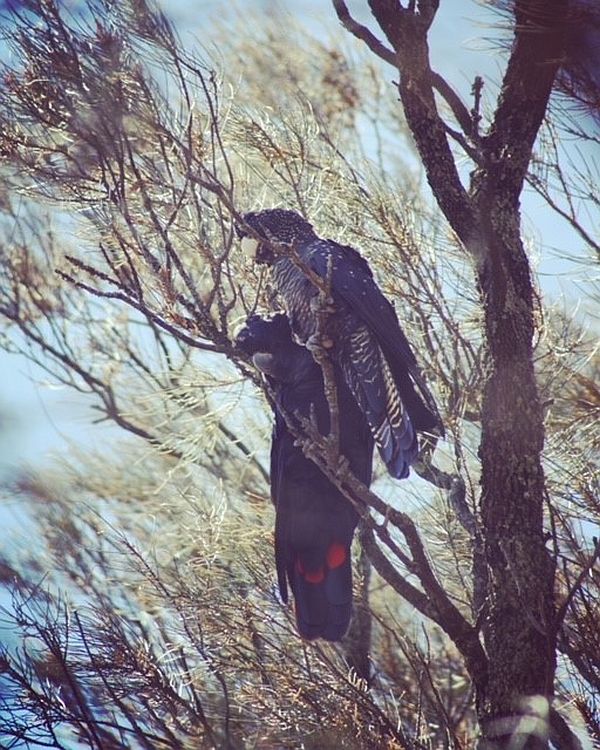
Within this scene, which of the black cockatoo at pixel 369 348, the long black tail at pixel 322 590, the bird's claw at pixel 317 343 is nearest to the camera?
the bird's claw at pixel 317 343

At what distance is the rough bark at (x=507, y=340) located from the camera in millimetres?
2029

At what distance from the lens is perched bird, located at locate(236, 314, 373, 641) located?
2430mm

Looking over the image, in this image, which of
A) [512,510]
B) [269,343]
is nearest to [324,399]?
[269,343]

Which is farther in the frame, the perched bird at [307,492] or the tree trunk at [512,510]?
the perched bird at [307,492]

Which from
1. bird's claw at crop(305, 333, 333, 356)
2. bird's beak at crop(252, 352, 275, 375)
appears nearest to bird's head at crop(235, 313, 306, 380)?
bird's beak at crop(252, 352, 275, 375)

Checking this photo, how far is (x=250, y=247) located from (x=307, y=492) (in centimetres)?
53

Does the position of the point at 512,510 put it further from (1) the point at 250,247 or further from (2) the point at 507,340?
(1) the point at 250,247

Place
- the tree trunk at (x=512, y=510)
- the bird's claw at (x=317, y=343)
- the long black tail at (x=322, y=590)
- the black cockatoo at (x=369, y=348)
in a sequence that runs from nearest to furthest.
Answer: the tree trunk at (x=512, y=510) < the bird's claw at (x=317, y=343) < the black cockatoo at (x=369, y=348) < the long black tail at (x=322, y=590)

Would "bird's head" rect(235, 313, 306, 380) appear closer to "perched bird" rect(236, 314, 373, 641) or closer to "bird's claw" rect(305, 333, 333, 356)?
"perched bird" rect(236, 314, 373, 641)

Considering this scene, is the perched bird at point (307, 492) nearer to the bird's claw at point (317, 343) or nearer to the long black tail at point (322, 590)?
the long black tail at point (322, 590)

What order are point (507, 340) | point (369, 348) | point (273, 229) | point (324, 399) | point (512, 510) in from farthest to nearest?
point (273, 229) → point (324, 399) → point (369, 348) → point (507, 340) → point (512, 510)

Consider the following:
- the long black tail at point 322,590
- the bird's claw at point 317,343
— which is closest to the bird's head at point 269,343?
the bird's claw at point 317,343

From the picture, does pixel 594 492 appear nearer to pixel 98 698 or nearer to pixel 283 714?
pixel 283 714

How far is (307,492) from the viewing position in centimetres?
258
